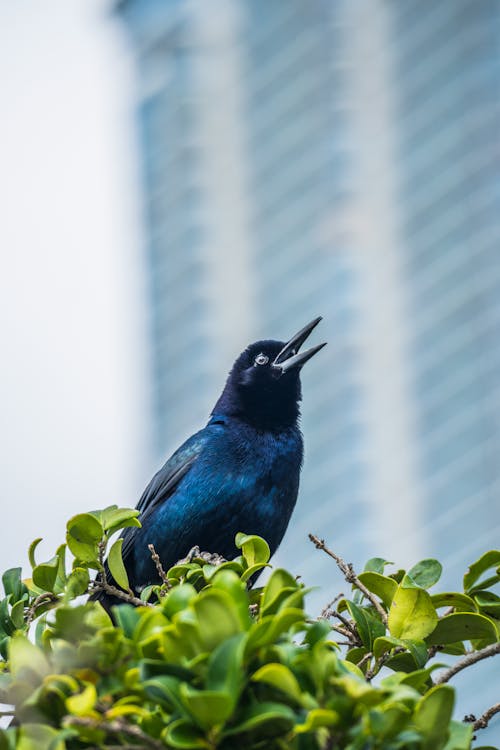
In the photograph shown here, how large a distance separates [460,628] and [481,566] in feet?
0.46

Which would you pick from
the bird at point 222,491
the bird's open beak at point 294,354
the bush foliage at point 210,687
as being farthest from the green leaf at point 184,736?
the bird's open beak at point 294,354

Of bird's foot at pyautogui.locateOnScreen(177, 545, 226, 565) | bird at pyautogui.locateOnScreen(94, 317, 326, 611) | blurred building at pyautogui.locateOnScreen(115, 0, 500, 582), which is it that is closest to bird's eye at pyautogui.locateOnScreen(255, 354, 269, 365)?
bird at pyautogui.locateOnScreen(94, 317, 326, 611)

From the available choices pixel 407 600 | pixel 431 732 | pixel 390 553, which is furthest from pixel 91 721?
pixel 390 553

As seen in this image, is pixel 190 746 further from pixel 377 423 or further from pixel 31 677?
pixel 377 423

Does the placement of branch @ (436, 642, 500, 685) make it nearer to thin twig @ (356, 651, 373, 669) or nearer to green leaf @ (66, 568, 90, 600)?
thin twig @ (356, 651, 373, 669)

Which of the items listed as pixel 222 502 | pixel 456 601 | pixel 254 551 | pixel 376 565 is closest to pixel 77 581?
pixel 254 551

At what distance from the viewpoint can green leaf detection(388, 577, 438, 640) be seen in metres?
2.47

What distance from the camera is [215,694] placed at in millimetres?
1765

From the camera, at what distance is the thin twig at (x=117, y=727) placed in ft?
5.99

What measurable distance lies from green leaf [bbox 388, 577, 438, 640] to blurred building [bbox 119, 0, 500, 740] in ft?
28.9

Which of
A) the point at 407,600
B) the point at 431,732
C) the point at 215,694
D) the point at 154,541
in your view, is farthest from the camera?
the point at 154,541

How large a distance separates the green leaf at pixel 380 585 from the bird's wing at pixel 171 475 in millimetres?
1727

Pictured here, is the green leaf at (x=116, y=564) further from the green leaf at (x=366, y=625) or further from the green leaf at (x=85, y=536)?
the green leaf at (x=366, y=625)

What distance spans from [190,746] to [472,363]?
1097 centimetres
